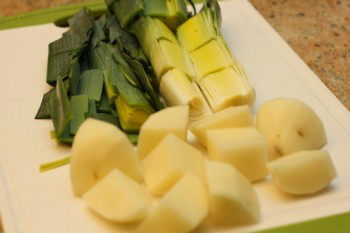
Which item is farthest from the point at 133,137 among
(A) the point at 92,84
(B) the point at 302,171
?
(B) the point at 302,171

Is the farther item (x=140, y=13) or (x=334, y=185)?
(x=140, y=13)

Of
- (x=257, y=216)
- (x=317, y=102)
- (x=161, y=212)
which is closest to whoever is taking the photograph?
(x=161, y=212)

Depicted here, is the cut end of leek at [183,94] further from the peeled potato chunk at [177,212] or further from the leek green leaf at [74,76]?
the peeled potato chunk at [177,212]

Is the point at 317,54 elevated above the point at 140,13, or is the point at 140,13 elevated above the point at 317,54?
the point at 140,13

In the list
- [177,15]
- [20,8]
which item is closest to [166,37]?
[177,15]

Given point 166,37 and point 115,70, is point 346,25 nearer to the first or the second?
point 166,37

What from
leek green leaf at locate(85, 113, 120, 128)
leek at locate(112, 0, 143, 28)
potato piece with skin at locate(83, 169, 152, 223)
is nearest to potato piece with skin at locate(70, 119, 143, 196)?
potato piece with skin at locate(83, 169, 152, 223)
